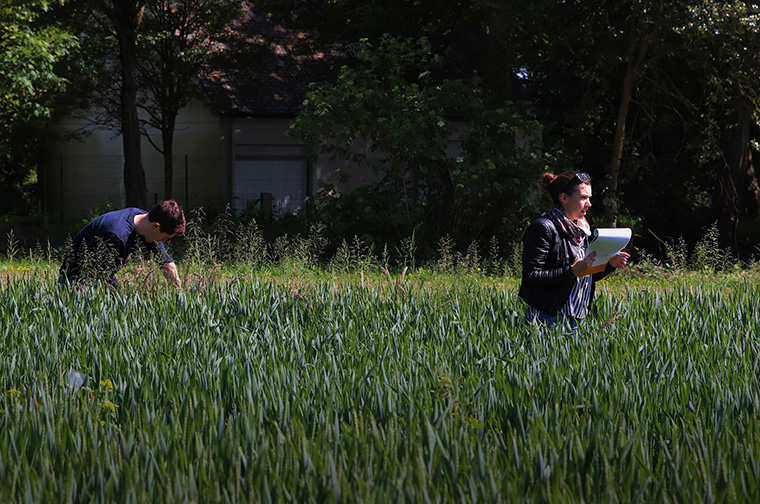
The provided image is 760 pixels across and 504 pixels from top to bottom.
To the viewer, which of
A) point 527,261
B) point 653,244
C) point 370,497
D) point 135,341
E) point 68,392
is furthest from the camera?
point 653,244

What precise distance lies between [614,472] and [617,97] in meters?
16.0

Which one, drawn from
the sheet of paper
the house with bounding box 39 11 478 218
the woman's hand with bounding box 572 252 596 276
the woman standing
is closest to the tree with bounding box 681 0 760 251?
the house with bounding box 39 11 478 218

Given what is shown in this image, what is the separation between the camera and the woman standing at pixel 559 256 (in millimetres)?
4492

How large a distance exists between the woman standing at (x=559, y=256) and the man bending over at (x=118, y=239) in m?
2.36

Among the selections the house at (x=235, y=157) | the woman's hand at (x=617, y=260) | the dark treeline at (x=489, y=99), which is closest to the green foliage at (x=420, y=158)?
the dark treeline at (x=489, y=99)

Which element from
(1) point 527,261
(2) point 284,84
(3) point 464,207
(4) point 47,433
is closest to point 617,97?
(3) point 464,207

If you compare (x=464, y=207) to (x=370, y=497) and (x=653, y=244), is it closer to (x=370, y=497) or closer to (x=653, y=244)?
(x=653, y=244)

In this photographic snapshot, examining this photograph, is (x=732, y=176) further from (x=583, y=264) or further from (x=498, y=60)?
(x=583, y=264)

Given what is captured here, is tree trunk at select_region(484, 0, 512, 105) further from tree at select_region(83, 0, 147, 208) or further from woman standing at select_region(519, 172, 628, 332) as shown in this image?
woman standing at select_region(519, 172, 628, 332)

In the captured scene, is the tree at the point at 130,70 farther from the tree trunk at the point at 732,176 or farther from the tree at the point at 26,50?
the tree trunk at the point at 732,176

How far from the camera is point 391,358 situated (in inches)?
140

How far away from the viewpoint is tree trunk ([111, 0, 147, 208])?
657 inches

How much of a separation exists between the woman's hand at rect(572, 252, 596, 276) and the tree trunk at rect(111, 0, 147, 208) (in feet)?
46.6

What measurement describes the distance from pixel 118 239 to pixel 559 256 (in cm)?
295
